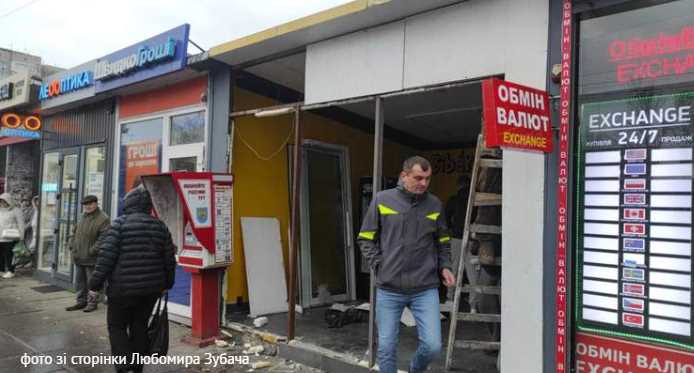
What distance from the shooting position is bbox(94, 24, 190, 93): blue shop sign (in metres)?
6.40

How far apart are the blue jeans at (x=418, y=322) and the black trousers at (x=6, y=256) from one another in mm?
9335

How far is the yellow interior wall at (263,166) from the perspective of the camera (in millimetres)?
6523

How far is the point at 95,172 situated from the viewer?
8.60 meters

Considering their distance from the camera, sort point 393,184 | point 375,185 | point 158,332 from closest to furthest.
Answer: point 158,332
point 375,185
point 393,184

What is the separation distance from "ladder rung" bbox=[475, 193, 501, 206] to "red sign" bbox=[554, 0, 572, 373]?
0.85 meters

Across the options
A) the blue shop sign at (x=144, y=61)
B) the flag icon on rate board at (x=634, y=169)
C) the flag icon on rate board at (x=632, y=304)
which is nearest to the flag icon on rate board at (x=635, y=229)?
the flag icon on rate board at (x=634, y=169)

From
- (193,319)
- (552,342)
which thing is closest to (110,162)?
(193,319)

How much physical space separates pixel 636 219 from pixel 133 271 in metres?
3.62

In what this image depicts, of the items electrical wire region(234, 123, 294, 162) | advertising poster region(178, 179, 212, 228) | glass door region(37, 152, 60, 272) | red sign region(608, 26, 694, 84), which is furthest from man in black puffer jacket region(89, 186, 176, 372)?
glass door region(37, 152, 60, 272)

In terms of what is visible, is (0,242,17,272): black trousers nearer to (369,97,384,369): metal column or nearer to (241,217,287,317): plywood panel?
(241,217,287,317): plywood panel

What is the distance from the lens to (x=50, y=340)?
5.81 metres

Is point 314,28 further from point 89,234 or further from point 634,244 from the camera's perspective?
point 89,234

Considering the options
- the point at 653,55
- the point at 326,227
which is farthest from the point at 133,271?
the point at 653,55

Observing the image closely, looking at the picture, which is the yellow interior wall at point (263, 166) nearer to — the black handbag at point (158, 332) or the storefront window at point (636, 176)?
the black handbag at point (158, 332)
